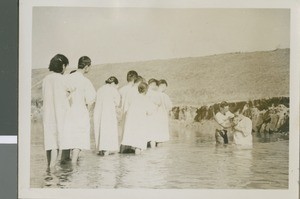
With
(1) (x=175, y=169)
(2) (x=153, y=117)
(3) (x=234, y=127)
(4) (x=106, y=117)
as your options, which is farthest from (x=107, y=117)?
(3) (x=234, y=127)

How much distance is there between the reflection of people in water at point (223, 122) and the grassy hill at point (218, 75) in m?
0.03

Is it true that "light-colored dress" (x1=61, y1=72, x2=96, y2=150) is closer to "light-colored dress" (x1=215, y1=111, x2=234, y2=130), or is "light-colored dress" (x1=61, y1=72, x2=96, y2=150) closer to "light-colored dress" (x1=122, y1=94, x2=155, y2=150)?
"light-colored dress" (x1=122, y1=94, x2=155, y2=150)

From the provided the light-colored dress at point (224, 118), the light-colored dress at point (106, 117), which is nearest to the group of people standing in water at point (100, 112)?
the light-colored dress at point (106, 117)

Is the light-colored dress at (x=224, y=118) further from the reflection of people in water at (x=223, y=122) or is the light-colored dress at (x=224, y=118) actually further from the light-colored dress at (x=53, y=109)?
the light-colored dress at (x=53, y=109)

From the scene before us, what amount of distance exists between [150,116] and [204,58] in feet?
0.68

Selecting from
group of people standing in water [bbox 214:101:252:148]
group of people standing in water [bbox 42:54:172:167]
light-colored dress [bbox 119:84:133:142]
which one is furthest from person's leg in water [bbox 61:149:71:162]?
group of people standing in water [bbox 214:101:252:148]

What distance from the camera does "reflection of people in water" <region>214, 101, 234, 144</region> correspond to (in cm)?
98

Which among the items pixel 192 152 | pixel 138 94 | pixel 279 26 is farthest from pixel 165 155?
pixel 279 26

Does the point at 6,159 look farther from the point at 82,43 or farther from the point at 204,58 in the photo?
the point at 204,58

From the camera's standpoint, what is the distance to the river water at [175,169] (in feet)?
3.17

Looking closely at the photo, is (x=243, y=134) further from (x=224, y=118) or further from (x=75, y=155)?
(x=75, y=155)

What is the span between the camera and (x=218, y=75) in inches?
38.5

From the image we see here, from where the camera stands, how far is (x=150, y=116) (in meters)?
0.98

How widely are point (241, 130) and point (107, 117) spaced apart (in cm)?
35
